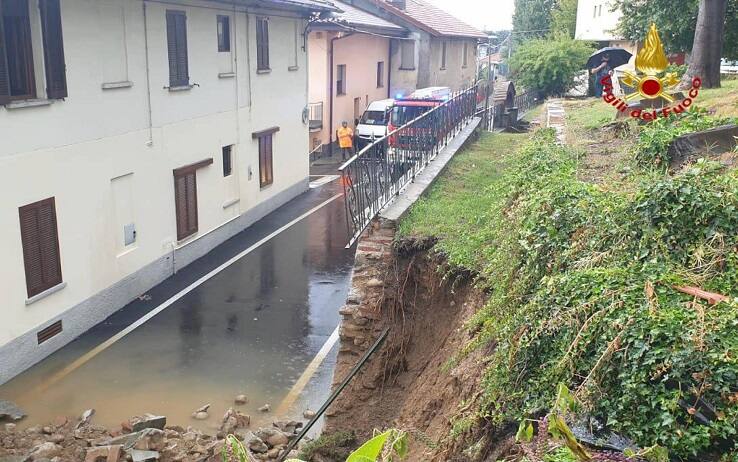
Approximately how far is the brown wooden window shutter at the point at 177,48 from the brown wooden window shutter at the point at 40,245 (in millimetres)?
4661

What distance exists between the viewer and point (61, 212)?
11344 mm

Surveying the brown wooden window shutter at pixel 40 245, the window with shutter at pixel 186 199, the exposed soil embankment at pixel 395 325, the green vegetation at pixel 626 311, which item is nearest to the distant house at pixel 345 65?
the window with shutter at pixel 186 199

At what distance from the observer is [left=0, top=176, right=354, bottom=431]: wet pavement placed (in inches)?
385

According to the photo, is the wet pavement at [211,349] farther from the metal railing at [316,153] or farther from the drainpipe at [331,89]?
the drainpipe at [331,89]

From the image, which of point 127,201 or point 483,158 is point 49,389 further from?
point 483,158

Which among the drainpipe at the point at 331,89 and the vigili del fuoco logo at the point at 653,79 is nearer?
the vigili del fuoco logo at the point at 653,79

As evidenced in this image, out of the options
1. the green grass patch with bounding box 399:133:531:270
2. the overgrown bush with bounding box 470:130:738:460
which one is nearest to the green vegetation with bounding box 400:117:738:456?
the overgrown bush with bounding box 470:130:738:460

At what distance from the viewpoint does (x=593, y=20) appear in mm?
42844

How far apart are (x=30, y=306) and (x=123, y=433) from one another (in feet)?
9.87

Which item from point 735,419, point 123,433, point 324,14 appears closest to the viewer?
point 735,419

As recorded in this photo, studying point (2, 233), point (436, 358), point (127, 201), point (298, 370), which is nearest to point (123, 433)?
point (298, 370)

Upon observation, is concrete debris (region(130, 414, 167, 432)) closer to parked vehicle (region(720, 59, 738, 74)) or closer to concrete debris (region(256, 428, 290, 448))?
concrete debris (region(256, 428, 290, 448))

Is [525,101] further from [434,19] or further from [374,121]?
[434,19]

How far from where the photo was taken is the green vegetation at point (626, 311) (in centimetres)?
342
